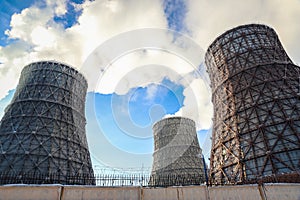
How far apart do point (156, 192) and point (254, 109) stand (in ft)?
46.0

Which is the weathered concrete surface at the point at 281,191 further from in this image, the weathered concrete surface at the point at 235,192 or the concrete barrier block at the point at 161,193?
the concrete barrier block at the point at 161,193

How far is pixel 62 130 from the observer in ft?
84.8

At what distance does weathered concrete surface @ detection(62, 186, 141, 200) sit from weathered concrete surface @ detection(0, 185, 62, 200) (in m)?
0.41

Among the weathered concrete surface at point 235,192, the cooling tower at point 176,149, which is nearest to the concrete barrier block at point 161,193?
the weathered concrete surface at point 235,192

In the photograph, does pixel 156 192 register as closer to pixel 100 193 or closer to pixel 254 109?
pixel 100 193

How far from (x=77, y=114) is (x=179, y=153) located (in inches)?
823

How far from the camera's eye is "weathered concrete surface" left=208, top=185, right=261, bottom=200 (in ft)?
26.7

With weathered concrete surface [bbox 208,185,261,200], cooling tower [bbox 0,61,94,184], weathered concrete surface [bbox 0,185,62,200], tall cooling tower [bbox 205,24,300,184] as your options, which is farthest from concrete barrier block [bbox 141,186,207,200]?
cooling tower [bbox 0,61,94,184]

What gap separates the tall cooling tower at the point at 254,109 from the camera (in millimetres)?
15697

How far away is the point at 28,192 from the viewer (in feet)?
25.3

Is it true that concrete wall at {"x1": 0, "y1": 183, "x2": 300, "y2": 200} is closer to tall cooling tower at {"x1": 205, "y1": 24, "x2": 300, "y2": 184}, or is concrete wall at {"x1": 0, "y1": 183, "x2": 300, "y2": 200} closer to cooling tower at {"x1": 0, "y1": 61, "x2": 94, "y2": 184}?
tall cooling tower at {"x1": 205, "y1": 24, "x2": 300, "y2": 184}

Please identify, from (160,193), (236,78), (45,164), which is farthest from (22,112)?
(236,78)

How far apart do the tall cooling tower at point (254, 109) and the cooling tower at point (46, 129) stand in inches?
550

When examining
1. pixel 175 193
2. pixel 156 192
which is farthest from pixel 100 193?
pixel 175 193
